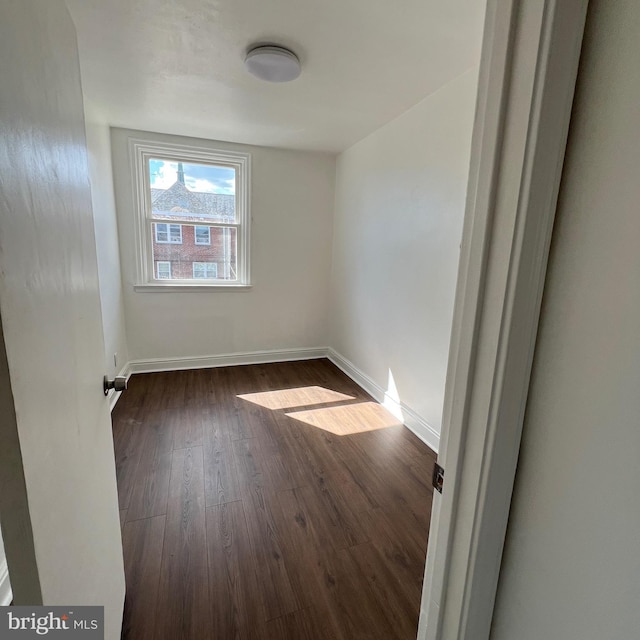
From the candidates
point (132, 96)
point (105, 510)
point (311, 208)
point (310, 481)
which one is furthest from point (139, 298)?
point (105, 510)

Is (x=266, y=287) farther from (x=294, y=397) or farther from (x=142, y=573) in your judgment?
(x=142, y=573)

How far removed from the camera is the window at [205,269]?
3607 mm

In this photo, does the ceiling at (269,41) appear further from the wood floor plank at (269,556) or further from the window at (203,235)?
the wood floor plank at (269,556)

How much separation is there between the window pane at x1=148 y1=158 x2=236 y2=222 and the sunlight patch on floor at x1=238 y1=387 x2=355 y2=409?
186 cm

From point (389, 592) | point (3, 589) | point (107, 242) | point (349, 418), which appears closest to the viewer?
point (3, 589)

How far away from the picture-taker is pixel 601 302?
1.78ft

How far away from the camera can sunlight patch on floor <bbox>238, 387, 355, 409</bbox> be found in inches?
116

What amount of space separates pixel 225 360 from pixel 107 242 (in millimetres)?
1632

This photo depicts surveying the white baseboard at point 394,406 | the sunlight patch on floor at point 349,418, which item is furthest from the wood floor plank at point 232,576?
the white baseboard at point 394,406

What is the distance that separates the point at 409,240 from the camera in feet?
8.40

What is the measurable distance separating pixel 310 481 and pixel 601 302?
1.82m

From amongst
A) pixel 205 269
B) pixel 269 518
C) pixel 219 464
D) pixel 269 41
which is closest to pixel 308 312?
pixel 205 269

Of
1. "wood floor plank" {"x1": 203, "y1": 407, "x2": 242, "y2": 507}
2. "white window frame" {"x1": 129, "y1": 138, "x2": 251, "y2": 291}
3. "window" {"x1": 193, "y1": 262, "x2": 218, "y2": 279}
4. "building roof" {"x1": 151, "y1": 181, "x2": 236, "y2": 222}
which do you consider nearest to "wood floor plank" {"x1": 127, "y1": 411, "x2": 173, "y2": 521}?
"wood floor plank" {"x1": 203, "y1": 407, "x2": 242, "y2": 507}

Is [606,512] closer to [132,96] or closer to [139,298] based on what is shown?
[132,96]
